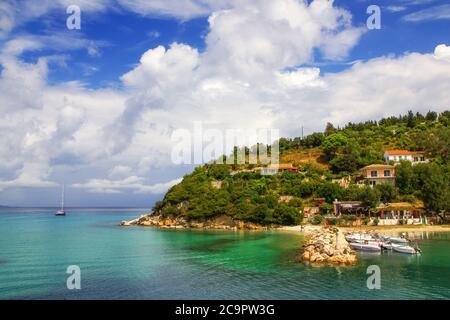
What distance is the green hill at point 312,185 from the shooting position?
183 ft

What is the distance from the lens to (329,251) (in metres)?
30.0

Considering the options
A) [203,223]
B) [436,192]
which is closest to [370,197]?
[436,192]

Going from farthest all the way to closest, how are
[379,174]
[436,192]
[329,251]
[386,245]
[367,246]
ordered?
1. [379,174]
2. [436,192]
3. [386,245]
4. [367,246]
5. [329,251]

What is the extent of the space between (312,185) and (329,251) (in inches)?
1276

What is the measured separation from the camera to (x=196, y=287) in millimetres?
22750

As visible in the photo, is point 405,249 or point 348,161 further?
point 348,161

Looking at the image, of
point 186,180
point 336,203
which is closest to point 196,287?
point 336,203

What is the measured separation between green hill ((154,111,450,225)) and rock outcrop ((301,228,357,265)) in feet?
77.9

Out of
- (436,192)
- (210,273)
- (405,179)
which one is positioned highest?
(405,179)

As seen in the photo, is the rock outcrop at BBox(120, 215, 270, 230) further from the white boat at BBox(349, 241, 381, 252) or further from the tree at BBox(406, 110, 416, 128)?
the tree at BBox(406, 110, 416, 128)

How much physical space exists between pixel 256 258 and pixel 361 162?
45706mm

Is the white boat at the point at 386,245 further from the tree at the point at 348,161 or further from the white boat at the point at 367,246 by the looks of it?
the tree at the point at 348,161

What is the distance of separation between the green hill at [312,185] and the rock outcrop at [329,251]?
77.9 feet

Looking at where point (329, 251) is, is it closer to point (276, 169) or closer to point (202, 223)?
point (202, 223)
